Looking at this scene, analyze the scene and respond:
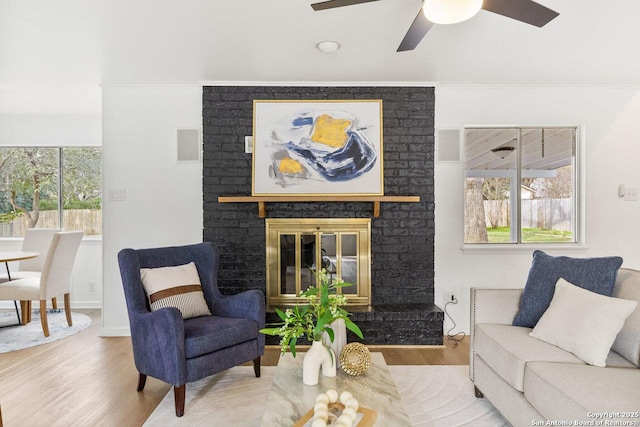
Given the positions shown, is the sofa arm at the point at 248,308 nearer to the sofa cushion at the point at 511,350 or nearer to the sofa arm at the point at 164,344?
the sofa arm at the point at 164,344

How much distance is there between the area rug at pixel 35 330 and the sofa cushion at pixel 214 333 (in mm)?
1910

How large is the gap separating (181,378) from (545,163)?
3746mm

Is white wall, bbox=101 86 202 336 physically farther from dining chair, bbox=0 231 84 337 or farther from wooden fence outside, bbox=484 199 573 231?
wooden fence outside, bbox=484 199 573 231

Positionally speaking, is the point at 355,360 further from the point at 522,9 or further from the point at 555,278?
the point at 522,9

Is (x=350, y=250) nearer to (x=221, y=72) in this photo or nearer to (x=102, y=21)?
(x=221, y=72)

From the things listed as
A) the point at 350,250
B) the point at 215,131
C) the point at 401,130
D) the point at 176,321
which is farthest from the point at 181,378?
the point at 401,130

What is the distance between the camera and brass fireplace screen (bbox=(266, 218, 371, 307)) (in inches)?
141

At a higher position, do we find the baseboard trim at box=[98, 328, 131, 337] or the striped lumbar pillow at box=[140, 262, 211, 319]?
the striped lumbar pillow at box=[140, 262, 211, 319]

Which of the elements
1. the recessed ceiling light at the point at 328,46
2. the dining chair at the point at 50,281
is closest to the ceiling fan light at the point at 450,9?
the recessed ceiling light at the point at 328,46

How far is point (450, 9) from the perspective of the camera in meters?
1.61

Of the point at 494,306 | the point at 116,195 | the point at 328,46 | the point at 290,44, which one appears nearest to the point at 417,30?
the point at 328,46

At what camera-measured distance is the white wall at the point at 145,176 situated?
3631 millimetres

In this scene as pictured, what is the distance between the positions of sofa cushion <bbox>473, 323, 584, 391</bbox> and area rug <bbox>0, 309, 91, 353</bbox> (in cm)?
360

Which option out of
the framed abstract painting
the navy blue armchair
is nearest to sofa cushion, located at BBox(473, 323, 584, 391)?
the navy blue armchair
